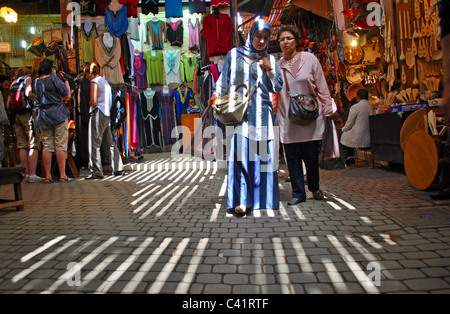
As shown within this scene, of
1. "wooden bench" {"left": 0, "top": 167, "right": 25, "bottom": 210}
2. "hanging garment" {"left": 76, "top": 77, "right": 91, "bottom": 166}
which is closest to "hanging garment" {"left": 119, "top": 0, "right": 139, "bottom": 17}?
"hanging garment" {"left": 76, "top": 77, "right": 91, "bottom": 166}

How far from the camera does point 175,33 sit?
10.9 meters

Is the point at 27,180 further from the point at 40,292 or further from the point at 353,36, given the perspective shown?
the point at 353,36

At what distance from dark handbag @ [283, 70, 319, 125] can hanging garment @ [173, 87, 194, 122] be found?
25.1 ft

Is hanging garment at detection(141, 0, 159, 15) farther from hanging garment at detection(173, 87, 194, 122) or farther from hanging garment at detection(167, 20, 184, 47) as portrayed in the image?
hanging garment at detection(173, 87, 194, 122)

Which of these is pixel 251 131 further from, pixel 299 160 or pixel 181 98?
pixel 181 98

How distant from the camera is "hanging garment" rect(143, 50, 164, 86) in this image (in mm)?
11109

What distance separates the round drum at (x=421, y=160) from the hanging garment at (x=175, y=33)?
833 cm

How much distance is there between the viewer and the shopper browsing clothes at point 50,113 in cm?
629

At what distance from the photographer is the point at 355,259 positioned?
7.46 ft

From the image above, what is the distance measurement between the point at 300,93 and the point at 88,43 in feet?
22.0

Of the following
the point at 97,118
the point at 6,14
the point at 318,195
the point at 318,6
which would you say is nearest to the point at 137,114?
the point at 97,118

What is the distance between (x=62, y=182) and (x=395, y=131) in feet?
20.3

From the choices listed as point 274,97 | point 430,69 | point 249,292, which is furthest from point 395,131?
point 249,292

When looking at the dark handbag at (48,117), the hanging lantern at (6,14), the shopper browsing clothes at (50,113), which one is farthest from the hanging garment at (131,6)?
the hanging lantern at (6,14)
